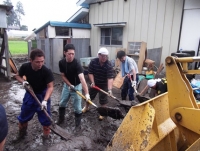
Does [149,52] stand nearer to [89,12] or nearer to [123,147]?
[89,12]

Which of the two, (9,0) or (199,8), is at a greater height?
(9,0)

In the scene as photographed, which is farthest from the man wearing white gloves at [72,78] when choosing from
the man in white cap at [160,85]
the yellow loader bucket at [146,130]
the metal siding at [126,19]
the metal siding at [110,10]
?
the metal siding at [110,10]

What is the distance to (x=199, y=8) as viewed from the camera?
635cm

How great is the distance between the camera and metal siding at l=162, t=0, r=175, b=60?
7043mm

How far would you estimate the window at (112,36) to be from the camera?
9119mm

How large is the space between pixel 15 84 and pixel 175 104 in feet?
24.2

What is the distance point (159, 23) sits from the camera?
24.5ft

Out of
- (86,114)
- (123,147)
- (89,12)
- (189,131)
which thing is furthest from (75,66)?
(89,12)

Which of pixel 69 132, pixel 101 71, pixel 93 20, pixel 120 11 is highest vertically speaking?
pixel 120 11

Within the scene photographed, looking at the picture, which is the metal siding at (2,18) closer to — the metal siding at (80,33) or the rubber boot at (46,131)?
the metal siding at (80,33)

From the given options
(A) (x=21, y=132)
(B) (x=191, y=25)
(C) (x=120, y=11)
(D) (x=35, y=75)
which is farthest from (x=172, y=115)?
(C) (x=120, y=11)

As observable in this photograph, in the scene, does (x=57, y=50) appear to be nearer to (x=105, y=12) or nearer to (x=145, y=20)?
(x=105, y=12)

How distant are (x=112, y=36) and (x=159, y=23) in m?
2.81

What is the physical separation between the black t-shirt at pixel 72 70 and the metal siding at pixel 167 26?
542 cm
